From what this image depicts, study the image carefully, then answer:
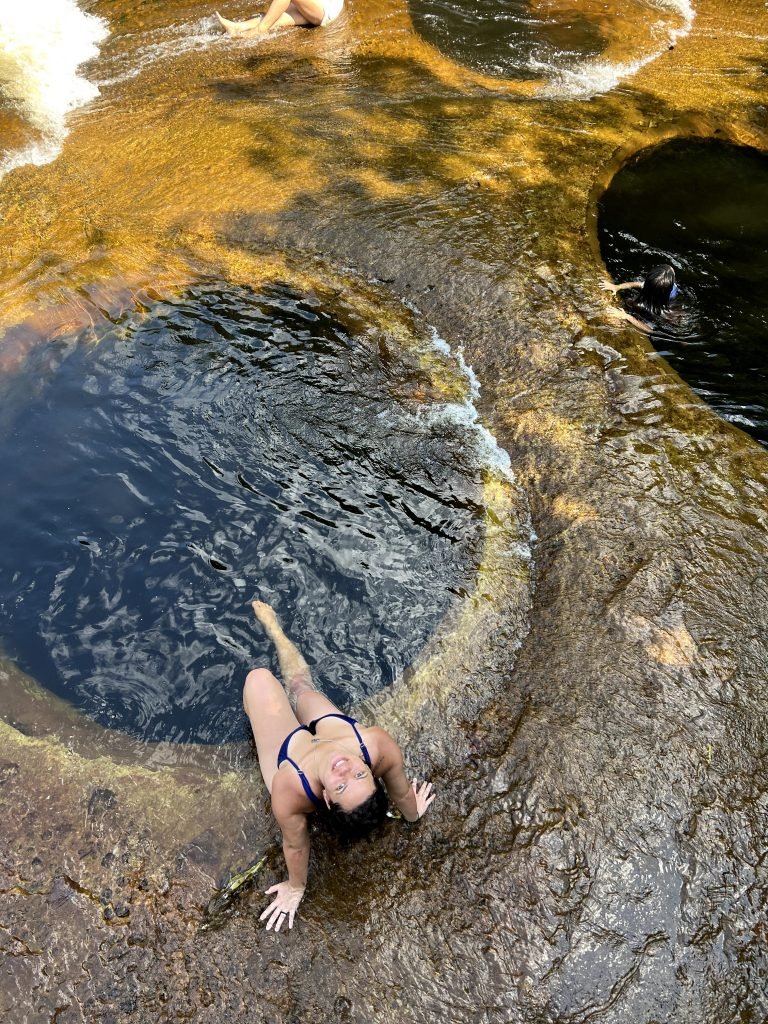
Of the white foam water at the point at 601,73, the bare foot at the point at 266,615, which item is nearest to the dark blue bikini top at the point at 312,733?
the bare foot at the point at 266,615

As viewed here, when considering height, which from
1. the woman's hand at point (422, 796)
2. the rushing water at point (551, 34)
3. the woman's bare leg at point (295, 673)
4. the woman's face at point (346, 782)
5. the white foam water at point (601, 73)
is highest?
the rushing water at point (551, 34)

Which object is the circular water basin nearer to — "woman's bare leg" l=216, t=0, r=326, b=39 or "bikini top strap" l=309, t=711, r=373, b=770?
"woman's bare leg" l=216, t=0, r=326, b=39

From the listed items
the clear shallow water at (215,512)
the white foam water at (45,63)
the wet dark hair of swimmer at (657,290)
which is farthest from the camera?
the white foam water at (45,63)

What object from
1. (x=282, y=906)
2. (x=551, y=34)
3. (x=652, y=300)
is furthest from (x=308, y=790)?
(x=551, y=34)

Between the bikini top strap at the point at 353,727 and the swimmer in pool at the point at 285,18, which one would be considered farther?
the swimmer in pool at the point at 285,18

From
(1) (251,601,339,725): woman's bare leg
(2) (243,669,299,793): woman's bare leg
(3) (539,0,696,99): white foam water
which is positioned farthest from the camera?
(3) (539,0,696,99): white foam water

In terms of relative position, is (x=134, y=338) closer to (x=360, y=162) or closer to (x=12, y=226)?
(x=12, y=226)

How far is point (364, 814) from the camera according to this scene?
3146 mm

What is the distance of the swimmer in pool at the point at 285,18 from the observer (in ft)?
A: 28.8

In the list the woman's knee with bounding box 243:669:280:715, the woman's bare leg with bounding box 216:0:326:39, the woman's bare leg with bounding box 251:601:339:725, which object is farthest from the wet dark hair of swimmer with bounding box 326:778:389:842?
the woman's bare leg with bounding box 216:0:326:39

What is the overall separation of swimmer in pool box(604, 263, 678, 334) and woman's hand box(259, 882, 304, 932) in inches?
178

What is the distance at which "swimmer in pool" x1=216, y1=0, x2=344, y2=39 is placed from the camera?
8.79 m

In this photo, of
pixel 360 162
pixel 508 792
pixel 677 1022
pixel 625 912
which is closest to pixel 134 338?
pixel 360 162

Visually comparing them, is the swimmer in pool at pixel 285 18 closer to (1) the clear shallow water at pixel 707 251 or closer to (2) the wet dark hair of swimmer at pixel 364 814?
(1) the clear shallow water at pixel 707 251
